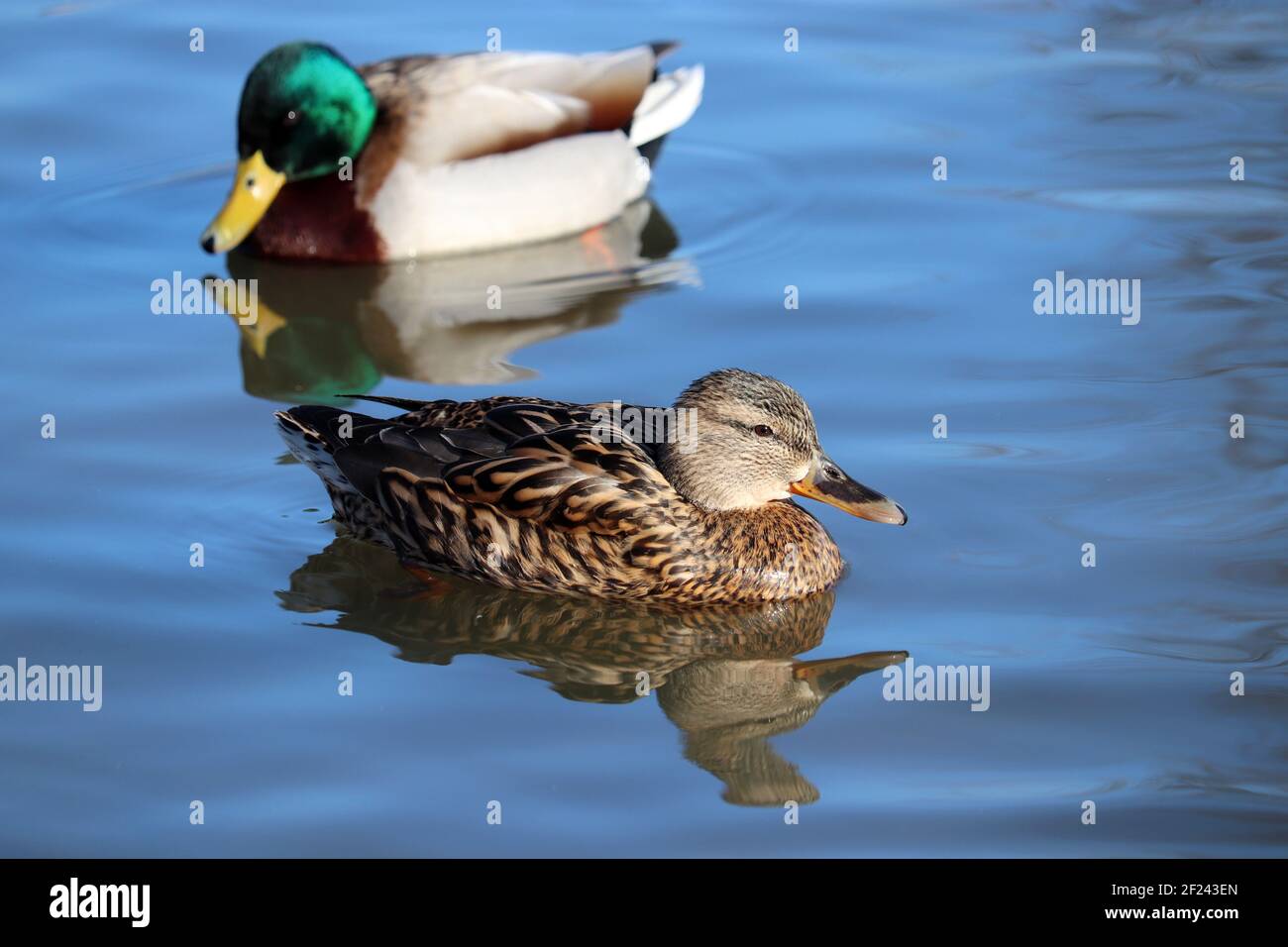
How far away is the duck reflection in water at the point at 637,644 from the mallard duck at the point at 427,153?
3.55m

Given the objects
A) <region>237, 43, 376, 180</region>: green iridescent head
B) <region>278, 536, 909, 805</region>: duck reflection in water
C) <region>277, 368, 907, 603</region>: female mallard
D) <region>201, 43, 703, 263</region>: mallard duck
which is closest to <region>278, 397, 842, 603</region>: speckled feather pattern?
<region>277, 368, 907, 603</region>: female mallard

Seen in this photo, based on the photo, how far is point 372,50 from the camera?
12.9 metres

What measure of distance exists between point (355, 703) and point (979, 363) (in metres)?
3.86

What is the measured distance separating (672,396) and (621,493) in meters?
1.55

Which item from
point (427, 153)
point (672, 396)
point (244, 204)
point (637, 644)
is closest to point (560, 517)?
point (637, 644)

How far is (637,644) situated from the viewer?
7.01 meters

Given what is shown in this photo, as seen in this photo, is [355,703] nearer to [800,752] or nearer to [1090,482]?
[800,752]

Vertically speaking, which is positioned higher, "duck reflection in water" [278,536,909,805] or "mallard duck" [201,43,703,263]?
"mallard duck" [201,43,703,263]

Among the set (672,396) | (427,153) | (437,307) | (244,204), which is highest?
(427,153)

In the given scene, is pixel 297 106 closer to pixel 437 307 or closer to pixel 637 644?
pixel 437 307

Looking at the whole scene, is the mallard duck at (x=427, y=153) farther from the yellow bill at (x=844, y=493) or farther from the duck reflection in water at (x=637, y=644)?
the yellow bill at (x=844, y=493)

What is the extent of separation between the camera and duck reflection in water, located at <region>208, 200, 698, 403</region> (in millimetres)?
9375

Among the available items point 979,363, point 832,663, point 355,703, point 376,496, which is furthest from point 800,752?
point 979,363

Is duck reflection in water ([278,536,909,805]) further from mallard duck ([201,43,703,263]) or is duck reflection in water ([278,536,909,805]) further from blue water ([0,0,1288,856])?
mallard duck ([201,43,703,263])
